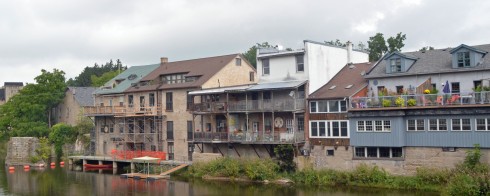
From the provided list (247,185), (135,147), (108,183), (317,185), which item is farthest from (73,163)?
(317,185)

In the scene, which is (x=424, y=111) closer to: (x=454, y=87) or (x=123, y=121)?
(x=454, y=87)

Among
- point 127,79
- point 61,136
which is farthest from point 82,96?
point 127,79

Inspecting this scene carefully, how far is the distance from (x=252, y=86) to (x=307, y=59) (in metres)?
5.59

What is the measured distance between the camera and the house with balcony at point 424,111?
3875 cm

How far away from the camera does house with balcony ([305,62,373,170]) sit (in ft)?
146

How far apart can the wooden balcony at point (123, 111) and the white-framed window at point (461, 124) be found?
3061cm

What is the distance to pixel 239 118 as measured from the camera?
52.6 meters

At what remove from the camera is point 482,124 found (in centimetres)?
A: 3816

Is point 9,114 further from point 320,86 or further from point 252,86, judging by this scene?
point 320,86

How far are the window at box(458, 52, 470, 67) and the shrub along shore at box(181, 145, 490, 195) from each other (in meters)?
6.54

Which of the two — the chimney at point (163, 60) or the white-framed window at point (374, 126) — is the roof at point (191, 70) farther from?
the white-framed window at point (374, 126)

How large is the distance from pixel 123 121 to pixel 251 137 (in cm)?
2033

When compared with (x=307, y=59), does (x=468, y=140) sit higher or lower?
lower

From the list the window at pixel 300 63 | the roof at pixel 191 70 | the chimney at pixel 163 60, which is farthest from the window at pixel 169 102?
the window at pixel 300 63
